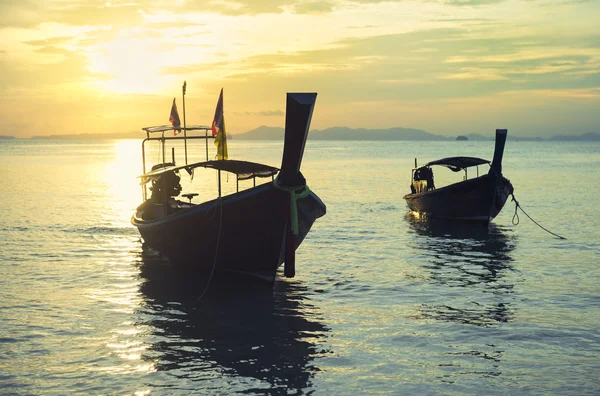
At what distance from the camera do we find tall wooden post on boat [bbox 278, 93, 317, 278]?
44.0 ft

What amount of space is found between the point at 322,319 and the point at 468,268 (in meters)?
7.56

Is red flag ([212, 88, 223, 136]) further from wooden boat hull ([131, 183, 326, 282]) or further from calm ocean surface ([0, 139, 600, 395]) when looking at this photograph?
calm ocean surface ([0, 139, 600, 395])

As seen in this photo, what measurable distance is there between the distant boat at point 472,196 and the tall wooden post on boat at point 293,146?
14.9 m

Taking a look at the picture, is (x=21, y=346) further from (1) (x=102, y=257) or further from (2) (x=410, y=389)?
(1) (x=102, y=257)

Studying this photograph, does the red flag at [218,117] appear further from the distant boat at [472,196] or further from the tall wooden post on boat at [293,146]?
the distant boat at [472,196]

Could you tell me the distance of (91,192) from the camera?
49.4 m

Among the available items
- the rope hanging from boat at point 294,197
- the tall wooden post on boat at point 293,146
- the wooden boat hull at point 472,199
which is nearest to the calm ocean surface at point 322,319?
the tall wooden post on boat at point 293,146

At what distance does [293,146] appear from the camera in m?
13.9

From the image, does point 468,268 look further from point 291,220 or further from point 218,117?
point 218,117

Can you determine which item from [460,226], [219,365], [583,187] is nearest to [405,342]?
[219,365]

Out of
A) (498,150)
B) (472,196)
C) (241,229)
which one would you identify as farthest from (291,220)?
(472,196)

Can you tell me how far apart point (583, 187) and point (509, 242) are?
30752 millimetres

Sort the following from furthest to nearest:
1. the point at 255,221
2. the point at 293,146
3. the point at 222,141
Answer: the point at 222,141
the point at 255,221
the point at 293,146

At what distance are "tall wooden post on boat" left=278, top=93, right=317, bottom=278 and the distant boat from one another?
14885 millimetres
